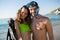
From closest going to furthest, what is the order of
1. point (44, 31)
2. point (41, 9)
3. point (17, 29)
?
1. point (17, 29)
2. point (44, 31)
3. point (41, 9)

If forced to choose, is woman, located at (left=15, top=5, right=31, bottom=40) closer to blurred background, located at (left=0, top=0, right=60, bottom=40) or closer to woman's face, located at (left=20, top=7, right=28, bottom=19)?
woman's face, located at (left=20, top=7, right=28, bottom=19)

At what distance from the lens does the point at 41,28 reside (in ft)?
5.88

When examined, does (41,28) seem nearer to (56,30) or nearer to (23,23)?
(23,23)

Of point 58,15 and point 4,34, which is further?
point 58,15

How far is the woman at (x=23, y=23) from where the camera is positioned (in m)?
1.69

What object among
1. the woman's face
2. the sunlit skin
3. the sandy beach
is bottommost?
the sandy beach

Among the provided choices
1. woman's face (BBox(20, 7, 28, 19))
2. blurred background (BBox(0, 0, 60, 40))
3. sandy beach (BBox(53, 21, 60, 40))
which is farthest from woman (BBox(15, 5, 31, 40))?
sandy beach (BBox(53, 21, 60, 40))

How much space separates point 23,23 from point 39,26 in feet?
0.60

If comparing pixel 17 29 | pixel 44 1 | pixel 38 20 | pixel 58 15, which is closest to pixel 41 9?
pixel 44 1

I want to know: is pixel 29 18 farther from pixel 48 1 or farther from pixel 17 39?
pixel 48 1

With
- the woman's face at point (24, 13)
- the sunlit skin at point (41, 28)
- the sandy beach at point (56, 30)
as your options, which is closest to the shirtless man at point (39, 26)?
the sunlit skin at point (41, 28)

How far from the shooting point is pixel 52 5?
8.00ft

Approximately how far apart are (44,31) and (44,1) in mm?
696

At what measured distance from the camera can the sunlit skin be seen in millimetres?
1788
